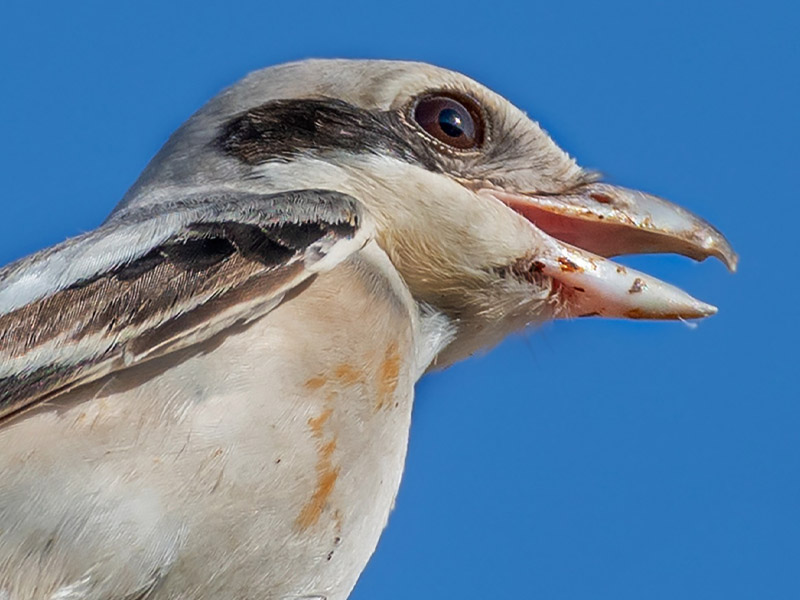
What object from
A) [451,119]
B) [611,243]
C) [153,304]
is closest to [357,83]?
[451,119]

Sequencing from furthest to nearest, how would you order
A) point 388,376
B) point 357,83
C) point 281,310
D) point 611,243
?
1. point 611,243
2. point 357,83
3. point 388,376
4. point 281,310

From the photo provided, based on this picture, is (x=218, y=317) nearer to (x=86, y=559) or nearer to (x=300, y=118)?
(x=86, y=559)

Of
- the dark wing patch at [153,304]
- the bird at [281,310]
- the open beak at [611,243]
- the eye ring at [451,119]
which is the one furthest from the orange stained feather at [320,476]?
the eye ring at [451,119]

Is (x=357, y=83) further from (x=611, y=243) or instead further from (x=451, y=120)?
(x=611, y=243)

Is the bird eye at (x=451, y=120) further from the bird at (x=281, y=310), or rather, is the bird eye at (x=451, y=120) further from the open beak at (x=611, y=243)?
the open beak at (x=611, y=243)

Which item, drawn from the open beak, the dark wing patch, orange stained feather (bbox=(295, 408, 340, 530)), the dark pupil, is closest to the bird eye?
the dark pupil

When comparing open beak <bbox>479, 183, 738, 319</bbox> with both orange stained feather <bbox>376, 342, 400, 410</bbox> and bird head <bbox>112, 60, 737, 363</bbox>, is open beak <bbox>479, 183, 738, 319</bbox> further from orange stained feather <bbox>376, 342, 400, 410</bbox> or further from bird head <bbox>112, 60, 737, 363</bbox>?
orange stained feather <bbox>376, 342, 400, 410</bbox>

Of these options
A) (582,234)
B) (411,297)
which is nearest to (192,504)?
(411,297)
